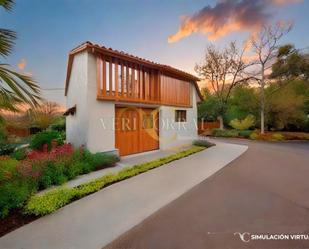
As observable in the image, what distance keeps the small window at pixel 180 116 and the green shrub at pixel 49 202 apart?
8.95 meters

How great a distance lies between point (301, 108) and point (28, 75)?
22617 mm

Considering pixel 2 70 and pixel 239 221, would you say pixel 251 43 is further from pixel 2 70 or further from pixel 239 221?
pixel 2 70

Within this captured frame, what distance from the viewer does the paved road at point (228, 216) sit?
2.99 m

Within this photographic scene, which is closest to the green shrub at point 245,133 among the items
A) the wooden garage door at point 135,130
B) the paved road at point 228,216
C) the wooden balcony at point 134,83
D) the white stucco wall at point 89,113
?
the wooden balcony at point 134,83

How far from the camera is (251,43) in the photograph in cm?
1931

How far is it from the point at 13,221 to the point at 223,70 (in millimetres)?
23474

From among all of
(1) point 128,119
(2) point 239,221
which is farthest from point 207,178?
(1) point 128,119

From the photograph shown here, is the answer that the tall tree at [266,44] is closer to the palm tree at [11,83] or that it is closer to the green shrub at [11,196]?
the green shrub at [11,196]

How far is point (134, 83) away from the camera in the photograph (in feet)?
31.8

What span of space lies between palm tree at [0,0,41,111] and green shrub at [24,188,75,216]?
2.01m

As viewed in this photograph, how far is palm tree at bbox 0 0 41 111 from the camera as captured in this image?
295cm

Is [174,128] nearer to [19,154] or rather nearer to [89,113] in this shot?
[89,113]

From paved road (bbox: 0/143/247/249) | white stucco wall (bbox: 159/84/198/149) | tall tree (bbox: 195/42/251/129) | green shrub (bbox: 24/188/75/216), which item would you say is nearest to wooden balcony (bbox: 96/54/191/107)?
white stucco wall (bbox: 159/84/198/149)

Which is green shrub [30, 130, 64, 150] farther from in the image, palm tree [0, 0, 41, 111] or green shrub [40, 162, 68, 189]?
palm tree [0, 0, 41, 111]
